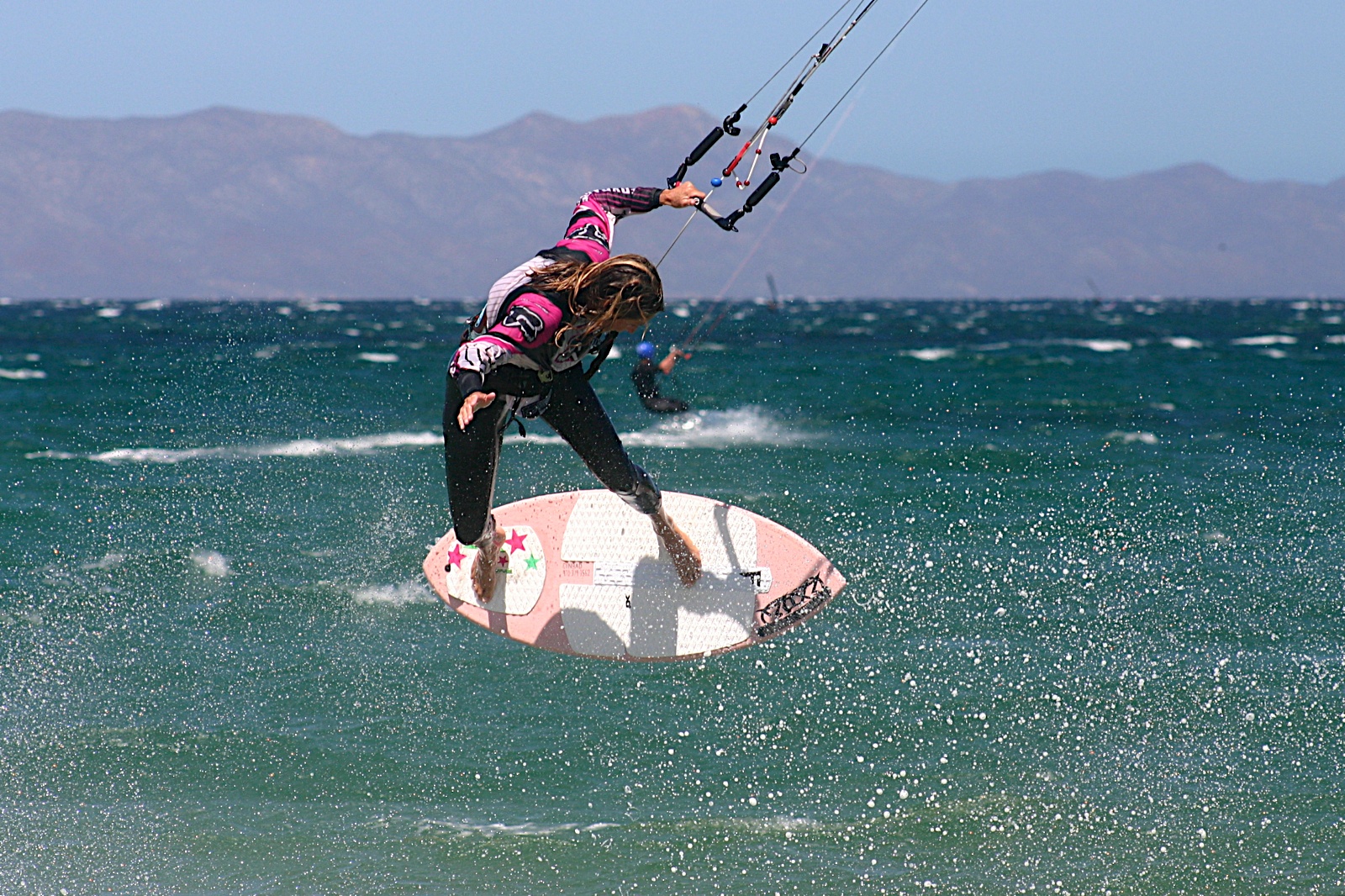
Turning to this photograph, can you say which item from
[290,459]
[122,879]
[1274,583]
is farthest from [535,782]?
[290,459]

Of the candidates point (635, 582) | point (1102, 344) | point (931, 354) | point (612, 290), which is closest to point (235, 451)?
point (635, 582)

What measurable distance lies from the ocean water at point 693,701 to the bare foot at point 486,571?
88cm

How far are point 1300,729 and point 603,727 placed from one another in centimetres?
439

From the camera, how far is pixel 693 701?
857 centimetres

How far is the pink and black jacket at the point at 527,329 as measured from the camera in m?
5.84

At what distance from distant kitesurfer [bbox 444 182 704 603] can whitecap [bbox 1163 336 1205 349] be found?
171ft

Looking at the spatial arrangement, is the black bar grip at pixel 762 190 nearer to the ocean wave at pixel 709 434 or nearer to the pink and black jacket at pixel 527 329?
the pink and black jacket at pixel 527 329

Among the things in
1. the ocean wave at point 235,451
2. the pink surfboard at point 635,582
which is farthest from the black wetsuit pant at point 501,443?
the ocean wave at point 235,451

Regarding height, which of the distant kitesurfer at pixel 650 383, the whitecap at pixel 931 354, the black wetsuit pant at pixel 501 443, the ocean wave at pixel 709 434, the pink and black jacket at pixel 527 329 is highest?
the pink and black jacket at pixel 527 329

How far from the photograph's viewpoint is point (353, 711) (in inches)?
326

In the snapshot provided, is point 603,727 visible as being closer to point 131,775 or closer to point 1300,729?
point 131,775

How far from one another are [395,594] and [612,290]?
540 centimetres

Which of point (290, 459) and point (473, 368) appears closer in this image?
point (473, 368)

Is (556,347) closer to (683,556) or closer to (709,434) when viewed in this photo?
(683,556)
